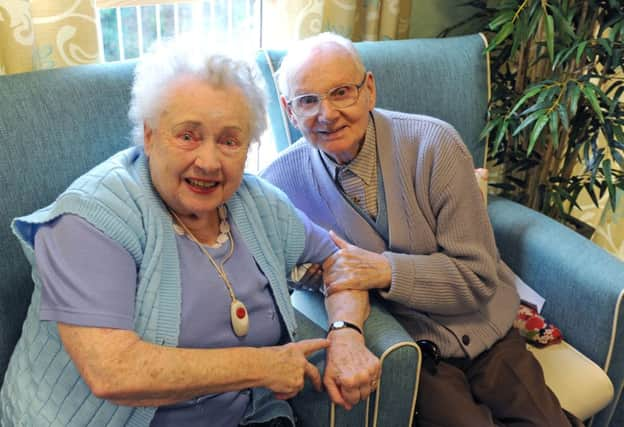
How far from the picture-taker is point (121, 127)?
149 centimetres

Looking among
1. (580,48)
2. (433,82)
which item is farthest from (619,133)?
(433,82)

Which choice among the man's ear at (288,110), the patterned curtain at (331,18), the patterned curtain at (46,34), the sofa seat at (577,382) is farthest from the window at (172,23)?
the sofa seat at (577,382)

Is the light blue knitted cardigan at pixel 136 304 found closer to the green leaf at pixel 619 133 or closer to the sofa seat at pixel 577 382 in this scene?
the sofa seat at pixel 577 382

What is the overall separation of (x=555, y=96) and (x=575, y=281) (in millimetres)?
635

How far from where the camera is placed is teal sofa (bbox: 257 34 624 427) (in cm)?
162

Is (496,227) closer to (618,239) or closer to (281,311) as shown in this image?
(281,311)

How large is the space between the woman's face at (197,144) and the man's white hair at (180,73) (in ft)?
0.05

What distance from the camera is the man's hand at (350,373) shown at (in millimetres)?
1248

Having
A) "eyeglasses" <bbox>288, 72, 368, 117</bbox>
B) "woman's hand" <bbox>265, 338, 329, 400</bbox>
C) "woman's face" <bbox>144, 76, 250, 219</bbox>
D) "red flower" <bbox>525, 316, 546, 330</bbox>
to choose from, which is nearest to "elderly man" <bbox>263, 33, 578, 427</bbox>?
"eyeglasses" <bbox>288, 72, 368, 117</bbox>

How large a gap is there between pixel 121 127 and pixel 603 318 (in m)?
1.29

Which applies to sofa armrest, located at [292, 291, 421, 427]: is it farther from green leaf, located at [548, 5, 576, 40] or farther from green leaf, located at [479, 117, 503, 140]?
green leaf, located at [548, 5, 576, 40]

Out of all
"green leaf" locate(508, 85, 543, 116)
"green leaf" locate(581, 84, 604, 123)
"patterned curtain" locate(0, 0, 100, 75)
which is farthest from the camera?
"green leaf" locate(508, 85, 543, 116)

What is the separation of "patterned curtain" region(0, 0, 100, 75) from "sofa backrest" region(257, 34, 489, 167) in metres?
0.53

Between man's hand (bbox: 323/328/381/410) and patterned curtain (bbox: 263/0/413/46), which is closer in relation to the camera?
man's hand (bbox: 323/328/381/410)
